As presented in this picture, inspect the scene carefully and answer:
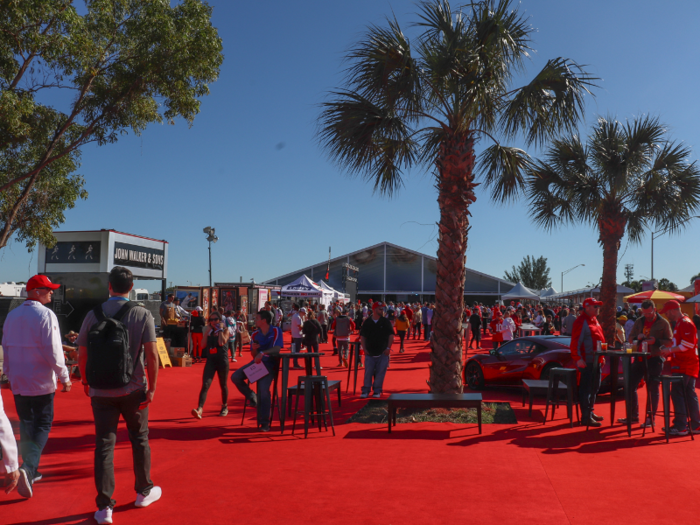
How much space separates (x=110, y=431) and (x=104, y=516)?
583 millimetres

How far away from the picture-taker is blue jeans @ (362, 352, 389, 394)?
10.9 m

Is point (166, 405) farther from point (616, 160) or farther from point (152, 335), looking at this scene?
point (616, 160)

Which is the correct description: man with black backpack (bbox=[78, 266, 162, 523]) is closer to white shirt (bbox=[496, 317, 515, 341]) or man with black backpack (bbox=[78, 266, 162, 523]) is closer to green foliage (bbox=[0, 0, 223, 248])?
green foliage (bbox=[0, 0, 223, 248])

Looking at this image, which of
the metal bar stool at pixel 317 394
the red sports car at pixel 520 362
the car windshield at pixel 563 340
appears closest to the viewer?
the metal bar stool at pixel 317 394

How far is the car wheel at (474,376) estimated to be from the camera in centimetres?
1248

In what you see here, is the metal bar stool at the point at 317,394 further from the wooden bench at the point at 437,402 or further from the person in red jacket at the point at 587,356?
the person in red jacket at the point at 587,356

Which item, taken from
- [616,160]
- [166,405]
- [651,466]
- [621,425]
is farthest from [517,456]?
[616,160]

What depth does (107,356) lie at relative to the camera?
13.1 ft

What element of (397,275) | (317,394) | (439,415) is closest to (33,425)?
(317,394)

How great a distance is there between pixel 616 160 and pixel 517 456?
1144cm

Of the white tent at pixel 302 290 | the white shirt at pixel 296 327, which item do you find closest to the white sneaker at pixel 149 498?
the white shirt at pixel 296 327

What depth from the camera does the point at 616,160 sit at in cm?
1525

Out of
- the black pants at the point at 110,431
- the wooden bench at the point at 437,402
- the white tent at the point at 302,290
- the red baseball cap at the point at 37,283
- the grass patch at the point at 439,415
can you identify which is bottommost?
the grass patch at the point at 439,415

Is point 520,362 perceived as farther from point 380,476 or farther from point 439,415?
point 380,476
